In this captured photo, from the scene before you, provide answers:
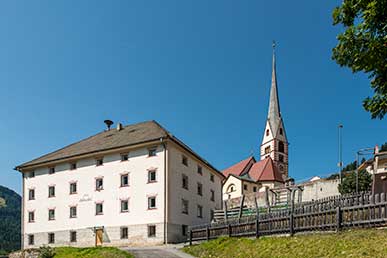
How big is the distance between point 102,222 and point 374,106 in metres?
33.3

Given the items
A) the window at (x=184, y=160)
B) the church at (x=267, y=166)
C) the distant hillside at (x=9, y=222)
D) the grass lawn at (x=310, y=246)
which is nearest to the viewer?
the grass lawn at (x=310, y=246)

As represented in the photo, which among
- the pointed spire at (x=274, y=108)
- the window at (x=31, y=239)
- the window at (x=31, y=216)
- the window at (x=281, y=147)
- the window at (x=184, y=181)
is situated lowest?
the window at (x=31, y=239)

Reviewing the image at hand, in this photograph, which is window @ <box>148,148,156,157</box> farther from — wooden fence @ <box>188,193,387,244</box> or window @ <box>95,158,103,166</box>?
wooden fence @ <box>188,193,387,244</box>

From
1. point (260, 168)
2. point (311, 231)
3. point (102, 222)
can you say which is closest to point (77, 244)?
point (102, 222)

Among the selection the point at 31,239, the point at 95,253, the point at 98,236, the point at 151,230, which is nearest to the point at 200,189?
the point at 151,230

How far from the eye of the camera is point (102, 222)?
129 ft

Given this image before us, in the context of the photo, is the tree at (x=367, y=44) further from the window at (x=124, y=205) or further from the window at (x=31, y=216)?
the window at (x=31, y=216)

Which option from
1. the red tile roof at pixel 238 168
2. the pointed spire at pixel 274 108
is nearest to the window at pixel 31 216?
the red tile roof at pixel 238 168

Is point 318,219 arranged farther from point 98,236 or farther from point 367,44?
point 98,236

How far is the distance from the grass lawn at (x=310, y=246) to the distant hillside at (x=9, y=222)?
2930 inches

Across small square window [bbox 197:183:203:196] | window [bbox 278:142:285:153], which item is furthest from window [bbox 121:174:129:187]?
window [bbox 278:142:285:153]

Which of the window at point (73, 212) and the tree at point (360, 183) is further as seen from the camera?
the window at point (73, 212)

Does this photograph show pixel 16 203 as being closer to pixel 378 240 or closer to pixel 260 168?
pixel 260 168

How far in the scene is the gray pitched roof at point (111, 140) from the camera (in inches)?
1566
